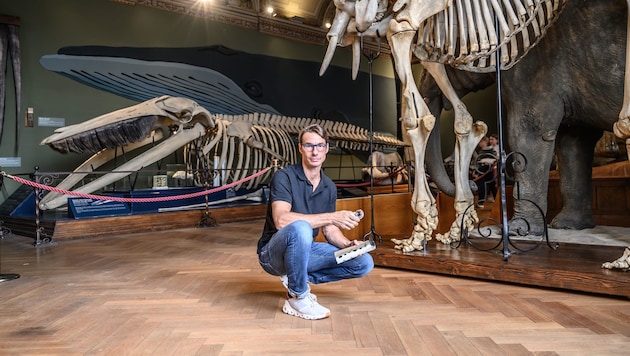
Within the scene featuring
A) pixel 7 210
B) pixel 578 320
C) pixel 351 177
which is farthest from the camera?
pixel 351 177

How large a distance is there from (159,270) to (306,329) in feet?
6.47

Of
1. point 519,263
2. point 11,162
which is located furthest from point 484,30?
point 11,162

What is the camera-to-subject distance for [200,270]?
11.8 ft

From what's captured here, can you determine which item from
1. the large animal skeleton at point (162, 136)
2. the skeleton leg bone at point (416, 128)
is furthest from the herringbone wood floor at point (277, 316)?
the large animal skeleton at point (162, 136)

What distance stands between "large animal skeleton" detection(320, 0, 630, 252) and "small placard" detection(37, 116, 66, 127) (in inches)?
286

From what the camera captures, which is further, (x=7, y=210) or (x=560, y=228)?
(x=7, y=210)

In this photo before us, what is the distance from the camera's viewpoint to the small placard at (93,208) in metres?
5.75

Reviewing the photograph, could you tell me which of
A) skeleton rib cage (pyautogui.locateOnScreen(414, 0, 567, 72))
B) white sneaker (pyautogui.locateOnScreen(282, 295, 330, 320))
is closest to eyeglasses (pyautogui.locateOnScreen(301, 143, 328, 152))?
white sneaker (pyautogui.locateOnScreen(282, 295, 330, 320))

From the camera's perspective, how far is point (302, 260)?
7.09 ft

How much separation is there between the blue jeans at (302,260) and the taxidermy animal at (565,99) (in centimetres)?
204

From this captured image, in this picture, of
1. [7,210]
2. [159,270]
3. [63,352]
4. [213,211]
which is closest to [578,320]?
[63,352]

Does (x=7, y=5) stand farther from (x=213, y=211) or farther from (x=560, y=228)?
(x=560, y=228)

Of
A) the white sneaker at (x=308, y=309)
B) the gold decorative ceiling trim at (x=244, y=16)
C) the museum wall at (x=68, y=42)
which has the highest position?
the gold decorative ceiling trim at (x=244, y=16)

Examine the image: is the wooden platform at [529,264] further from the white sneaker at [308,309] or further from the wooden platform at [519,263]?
the white sneaker at [308,309]
